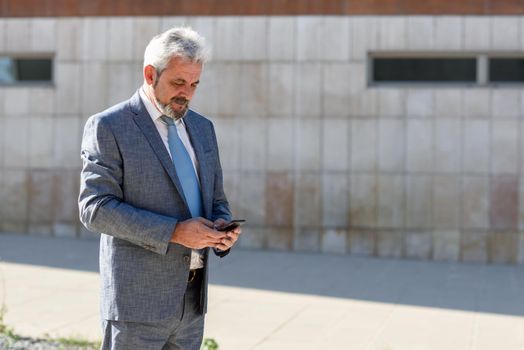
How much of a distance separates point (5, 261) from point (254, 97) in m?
4.24

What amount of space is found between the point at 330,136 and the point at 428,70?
5.58ft

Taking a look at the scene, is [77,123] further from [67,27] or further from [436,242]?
[436,242]

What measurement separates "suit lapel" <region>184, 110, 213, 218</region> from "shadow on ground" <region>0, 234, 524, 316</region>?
5.51 metres

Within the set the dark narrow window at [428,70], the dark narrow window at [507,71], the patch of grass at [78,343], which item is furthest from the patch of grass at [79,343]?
the dark narrow window at [507,71]

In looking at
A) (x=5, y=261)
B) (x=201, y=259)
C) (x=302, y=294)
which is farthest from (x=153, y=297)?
(x=5, y=261)

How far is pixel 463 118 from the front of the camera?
12.2 meters

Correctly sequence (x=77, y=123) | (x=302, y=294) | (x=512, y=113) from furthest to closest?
(x=77, y=123) → (x=512, y=113) → (x=302, y=294)

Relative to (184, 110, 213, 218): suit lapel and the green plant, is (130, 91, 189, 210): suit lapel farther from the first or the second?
the green plant

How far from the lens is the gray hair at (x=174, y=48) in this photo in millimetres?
3188

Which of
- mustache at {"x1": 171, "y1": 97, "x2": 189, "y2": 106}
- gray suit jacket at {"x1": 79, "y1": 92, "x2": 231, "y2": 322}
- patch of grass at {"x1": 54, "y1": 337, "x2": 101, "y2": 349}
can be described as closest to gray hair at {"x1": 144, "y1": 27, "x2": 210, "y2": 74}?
mustache at {"x1": 171, "y1": 97, "x2": 189, "y2": 106}

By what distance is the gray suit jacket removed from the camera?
10.3 ft

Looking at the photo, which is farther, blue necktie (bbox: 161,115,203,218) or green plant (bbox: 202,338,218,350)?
green plant (bbox: 202,338,218,350)

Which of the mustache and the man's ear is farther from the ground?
the man's ear

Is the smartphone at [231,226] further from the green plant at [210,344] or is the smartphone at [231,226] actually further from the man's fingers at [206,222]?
the green plant at [210,344]
